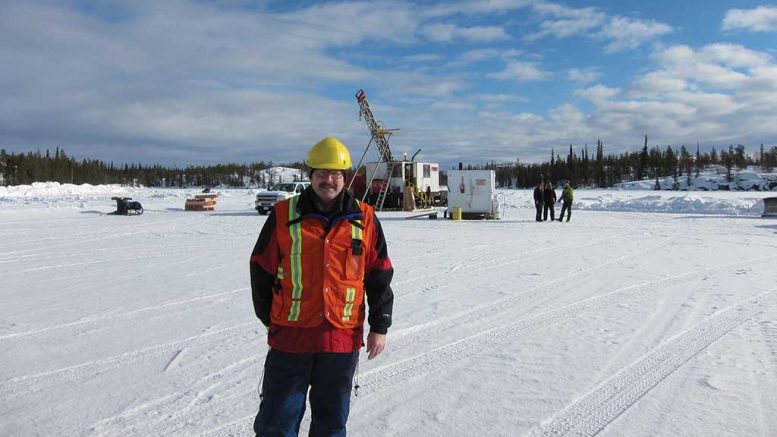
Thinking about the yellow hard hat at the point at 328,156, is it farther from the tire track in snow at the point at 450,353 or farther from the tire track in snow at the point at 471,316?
the tire track in snow at the point at 471,316

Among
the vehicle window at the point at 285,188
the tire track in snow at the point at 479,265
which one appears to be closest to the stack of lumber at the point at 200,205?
the vehicle window at the point at 285,188

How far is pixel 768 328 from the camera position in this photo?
613 cm

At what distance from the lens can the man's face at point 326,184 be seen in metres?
2.94

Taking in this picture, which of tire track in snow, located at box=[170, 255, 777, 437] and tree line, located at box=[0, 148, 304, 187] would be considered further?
tree line, located at box=[0, 148, 304, 187]

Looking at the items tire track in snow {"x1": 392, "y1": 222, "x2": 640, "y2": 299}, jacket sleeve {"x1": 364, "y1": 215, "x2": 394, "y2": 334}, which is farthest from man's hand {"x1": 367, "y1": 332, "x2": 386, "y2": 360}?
tire track in snow {"x1": 392, "y1": 222, "x2": 640, "y2": 299}

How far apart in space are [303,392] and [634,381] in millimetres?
2957

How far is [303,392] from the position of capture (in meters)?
2.92

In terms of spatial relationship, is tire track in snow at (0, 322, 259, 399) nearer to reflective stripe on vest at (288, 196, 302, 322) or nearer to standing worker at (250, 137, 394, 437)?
standing worker at (250, 137, 394, 437)

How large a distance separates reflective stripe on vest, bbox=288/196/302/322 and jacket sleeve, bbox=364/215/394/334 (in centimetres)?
41

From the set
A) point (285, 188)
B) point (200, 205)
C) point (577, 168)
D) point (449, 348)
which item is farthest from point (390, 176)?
point (577, 168)

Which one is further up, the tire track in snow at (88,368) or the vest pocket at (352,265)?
the vest pocket at (352,265)

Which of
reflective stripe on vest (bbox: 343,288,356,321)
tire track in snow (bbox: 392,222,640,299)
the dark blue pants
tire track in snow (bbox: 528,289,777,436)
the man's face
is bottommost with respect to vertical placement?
tire track in snow (bbox: 528,289,777,436)

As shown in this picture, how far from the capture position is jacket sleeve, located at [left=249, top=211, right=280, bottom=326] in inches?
115

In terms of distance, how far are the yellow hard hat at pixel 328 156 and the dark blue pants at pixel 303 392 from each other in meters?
→ 0.97
